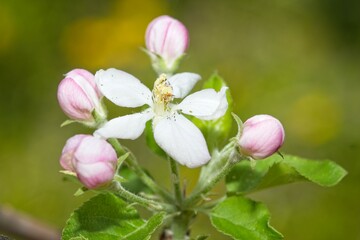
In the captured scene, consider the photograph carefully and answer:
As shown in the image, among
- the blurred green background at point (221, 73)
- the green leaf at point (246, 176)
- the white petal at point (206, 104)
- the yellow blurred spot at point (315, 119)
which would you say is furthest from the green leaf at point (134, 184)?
the yellow blurred spot at point (315, 119)

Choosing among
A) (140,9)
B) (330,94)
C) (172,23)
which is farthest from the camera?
(140,9)

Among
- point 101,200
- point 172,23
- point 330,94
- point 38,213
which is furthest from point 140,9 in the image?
Answer: point 101,200

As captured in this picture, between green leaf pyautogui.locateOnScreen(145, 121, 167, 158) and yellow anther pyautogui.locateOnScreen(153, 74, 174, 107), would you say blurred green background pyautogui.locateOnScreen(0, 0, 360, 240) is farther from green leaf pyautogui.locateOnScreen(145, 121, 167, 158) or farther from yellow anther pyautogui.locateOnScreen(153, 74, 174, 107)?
yellow anther pyautogui.locateOnScreen(153, 74, 174, 107)

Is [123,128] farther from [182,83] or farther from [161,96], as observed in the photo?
[182,83]

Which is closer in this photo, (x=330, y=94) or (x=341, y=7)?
(x=330, y=94)

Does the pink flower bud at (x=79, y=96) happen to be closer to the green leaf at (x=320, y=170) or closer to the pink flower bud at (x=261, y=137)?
the pink flower bud at (x=261, y=137)

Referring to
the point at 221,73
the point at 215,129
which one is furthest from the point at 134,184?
the point at 221,73

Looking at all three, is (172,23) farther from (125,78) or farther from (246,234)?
(246,234)
